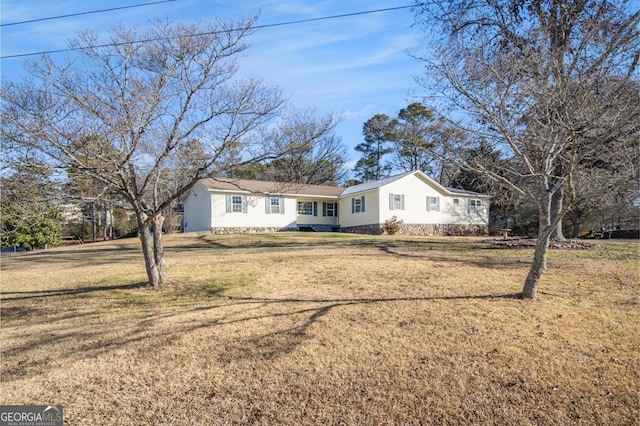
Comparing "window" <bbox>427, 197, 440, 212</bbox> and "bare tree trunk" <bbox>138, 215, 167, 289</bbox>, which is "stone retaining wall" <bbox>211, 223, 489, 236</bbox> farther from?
"bare tree trunk" <bbox>138, 215, 167, 289</bbox>

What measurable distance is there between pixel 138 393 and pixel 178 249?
461 inches

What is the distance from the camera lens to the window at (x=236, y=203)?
22.4m

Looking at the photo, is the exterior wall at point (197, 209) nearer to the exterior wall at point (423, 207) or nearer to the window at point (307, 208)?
the window at point (307, 208)

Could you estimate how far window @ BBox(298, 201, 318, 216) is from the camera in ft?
83.5

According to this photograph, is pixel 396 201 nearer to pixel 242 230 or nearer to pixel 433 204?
pixel 433 204

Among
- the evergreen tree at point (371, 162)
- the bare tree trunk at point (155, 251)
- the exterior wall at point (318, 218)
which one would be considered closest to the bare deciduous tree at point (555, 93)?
the bare tree trunk at point (155, 251)

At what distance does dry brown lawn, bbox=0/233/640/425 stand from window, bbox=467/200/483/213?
61.4 feet

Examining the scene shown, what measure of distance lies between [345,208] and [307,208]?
255 cm

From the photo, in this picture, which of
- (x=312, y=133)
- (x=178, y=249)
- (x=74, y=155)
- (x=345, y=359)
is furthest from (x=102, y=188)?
(x=178, y=249)

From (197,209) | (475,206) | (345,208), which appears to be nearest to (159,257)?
(197,209)

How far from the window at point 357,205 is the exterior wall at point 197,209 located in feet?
29.3

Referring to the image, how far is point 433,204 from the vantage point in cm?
2492

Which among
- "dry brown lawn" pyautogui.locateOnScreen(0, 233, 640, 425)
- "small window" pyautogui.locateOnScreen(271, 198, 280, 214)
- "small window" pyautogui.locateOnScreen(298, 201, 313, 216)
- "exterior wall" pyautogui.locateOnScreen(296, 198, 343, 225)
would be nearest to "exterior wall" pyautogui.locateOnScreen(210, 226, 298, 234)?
"small window" pyautogui.locateOnScreen(271, 198, 280, 214)

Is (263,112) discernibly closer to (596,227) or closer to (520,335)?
(520,335)
